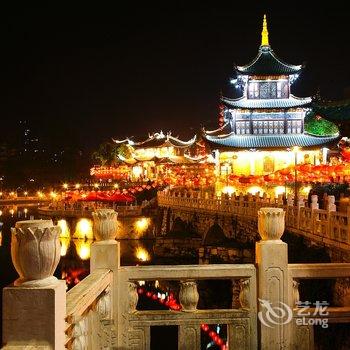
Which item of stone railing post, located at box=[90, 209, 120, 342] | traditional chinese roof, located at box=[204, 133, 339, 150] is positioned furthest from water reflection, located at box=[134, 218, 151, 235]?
stone railing post, located at box=[90, 209, 120, 342]

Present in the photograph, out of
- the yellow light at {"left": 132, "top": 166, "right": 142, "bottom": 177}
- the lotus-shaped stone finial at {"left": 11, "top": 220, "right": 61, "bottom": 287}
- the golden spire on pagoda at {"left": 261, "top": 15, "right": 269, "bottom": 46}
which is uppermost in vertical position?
the golden spire on pagoda at {"left": 261, "top": 15, "right": 269, "bottom": 46}

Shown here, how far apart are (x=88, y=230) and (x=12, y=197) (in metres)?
32.2

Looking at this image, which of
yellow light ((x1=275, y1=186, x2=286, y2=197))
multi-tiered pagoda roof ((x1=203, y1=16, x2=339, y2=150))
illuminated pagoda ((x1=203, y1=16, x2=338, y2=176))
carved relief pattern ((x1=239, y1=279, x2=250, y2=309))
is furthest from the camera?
multi-tiered pagoda roof ((x1=203, y1=16, x2=339, y2=150))

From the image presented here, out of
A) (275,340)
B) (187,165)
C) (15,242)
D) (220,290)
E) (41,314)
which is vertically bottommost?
(220,290)

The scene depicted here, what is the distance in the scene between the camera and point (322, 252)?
54.1 ft

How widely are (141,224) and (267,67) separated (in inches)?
820

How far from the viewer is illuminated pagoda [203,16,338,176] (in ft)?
156

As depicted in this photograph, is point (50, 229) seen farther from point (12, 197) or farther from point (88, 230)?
point (12, 197)

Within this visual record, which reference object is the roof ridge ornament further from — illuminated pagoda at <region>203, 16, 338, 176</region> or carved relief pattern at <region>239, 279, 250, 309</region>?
carved relief pattern at <region>239, 279, 250, 309</region>

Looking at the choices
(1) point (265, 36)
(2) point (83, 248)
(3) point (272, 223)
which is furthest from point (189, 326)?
(1) point (265, 36)

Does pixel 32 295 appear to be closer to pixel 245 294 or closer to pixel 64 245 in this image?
pixel 245 294

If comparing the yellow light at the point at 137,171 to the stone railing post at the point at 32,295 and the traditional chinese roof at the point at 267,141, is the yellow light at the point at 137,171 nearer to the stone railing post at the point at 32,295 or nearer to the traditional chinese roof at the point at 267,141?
the traditional chinese roof at the point at 267,141

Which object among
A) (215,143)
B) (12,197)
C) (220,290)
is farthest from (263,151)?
(12,197)

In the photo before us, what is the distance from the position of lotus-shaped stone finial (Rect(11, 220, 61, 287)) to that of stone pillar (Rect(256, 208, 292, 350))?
11.0ft
